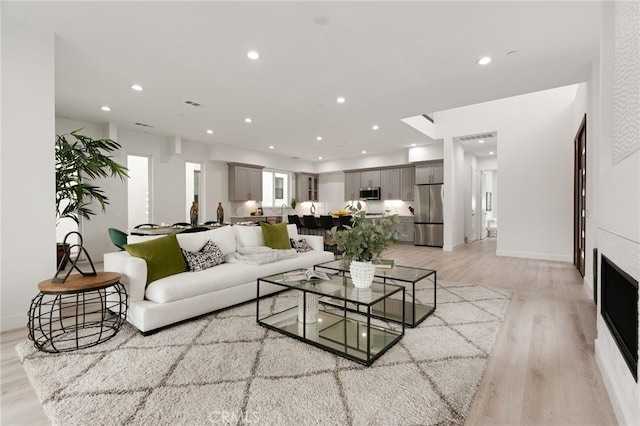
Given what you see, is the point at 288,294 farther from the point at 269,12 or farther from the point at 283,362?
the point at 269,12

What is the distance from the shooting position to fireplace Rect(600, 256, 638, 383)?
145 cm

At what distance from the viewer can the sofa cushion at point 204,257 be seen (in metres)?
3.23

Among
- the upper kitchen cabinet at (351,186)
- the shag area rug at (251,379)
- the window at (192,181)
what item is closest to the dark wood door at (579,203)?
→ the shag area rug at (251,379)

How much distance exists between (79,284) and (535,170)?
300 inches

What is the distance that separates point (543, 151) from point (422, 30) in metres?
4.94

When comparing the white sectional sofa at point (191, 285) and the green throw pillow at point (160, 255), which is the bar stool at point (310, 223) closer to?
the white sectional sofa at point (191, 285)

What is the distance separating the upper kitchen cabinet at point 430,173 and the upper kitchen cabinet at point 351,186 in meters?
2.15

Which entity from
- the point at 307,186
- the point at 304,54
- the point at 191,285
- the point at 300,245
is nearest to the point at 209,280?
the point at 191,285

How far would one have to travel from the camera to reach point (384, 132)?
6.86 m

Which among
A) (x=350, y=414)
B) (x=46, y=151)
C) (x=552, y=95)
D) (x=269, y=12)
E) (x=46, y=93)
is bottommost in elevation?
(x=350, y=414)

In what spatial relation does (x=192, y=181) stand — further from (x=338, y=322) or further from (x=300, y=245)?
(x=338, y=322)

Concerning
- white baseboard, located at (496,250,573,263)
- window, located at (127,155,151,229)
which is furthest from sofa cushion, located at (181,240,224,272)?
white baseboard, located at (496,250,573,263)

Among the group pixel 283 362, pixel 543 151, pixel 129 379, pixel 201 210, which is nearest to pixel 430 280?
pixel 283 362

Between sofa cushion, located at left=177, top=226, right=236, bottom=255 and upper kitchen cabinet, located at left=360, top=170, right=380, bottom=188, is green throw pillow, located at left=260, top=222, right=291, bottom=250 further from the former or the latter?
upper kitchen cabinet, located at left=360, top=170, right=380, bottom=188
